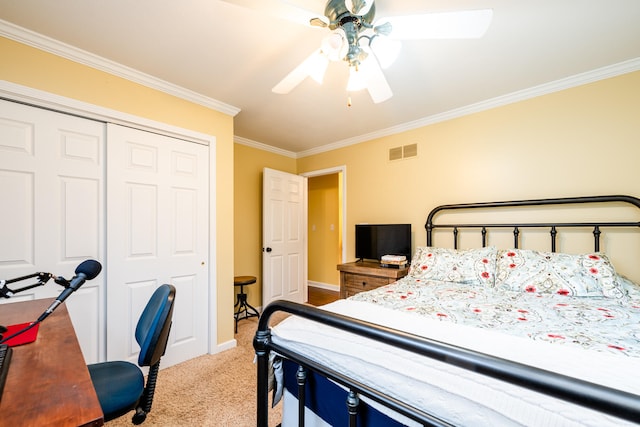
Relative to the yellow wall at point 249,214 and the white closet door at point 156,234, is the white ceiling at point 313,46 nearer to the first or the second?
the white closet door at point 156,234

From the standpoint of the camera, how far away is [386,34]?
137cm

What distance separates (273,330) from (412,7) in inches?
75.2

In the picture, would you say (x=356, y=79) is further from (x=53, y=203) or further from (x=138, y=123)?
(x=53, y=203)

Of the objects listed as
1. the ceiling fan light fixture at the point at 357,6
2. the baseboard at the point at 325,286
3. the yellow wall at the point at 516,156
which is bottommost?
the baseboard at the point at 325,286

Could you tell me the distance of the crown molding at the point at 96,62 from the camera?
1665mm

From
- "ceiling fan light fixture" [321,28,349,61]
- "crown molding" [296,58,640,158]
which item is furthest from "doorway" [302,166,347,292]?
"ceiling fan light fixture" [321,28,349,61]

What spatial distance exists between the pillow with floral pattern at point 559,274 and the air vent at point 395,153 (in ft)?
5.43

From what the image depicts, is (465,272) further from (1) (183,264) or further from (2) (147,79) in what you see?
(2) (147,79)

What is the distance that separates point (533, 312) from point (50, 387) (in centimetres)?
213

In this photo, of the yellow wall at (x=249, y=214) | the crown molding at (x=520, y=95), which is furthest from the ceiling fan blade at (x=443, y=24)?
the yellow wall at (x=249, y=214)

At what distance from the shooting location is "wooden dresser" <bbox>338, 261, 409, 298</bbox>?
9.07 ft

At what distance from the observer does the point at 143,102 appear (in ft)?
7.19

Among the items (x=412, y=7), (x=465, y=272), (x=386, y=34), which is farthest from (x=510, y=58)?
(x=465, y=272)

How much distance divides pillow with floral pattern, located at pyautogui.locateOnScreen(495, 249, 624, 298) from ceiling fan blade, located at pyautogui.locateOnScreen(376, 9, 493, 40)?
172 centimetres
